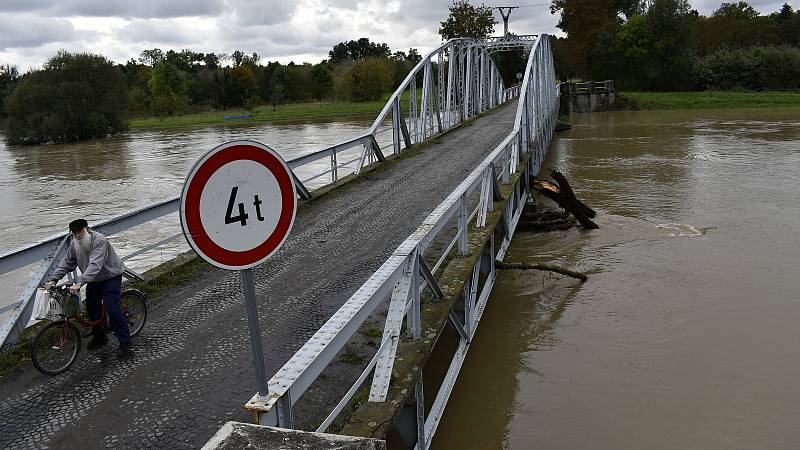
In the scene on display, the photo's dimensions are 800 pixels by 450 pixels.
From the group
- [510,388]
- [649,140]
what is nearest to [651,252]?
[510,388]

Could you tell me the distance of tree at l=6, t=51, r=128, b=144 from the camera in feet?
172

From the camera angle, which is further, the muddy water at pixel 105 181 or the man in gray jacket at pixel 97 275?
the muddy water at pixel 105 181

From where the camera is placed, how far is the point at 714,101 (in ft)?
174

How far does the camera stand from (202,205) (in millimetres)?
2740

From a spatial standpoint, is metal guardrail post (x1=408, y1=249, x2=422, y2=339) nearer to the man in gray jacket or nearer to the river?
the river

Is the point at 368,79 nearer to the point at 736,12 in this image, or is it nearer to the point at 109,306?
the point at 736,12

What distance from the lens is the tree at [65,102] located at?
172 ft

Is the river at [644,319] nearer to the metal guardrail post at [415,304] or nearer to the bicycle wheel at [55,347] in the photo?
the metal guardrail post at [415,304]

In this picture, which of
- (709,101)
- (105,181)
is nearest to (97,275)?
Result: (105,181)

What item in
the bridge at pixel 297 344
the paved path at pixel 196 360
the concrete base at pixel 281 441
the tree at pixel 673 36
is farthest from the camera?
the tree at pixel 673 36

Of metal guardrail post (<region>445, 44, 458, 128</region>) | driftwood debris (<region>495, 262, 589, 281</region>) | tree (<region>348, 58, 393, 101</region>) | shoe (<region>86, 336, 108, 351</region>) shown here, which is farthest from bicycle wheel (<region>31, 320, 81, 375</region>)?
tree (<region>348, 58, 393, 101</region>)

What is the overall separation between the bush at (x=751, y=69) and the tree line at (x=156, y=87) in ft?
119

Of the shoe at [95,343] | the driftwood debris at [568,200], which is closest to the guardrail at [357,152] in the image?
the shoe at [95,343]

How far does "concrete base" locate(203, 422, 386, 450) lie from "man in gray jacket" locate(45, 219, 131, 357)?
12.2 ft
